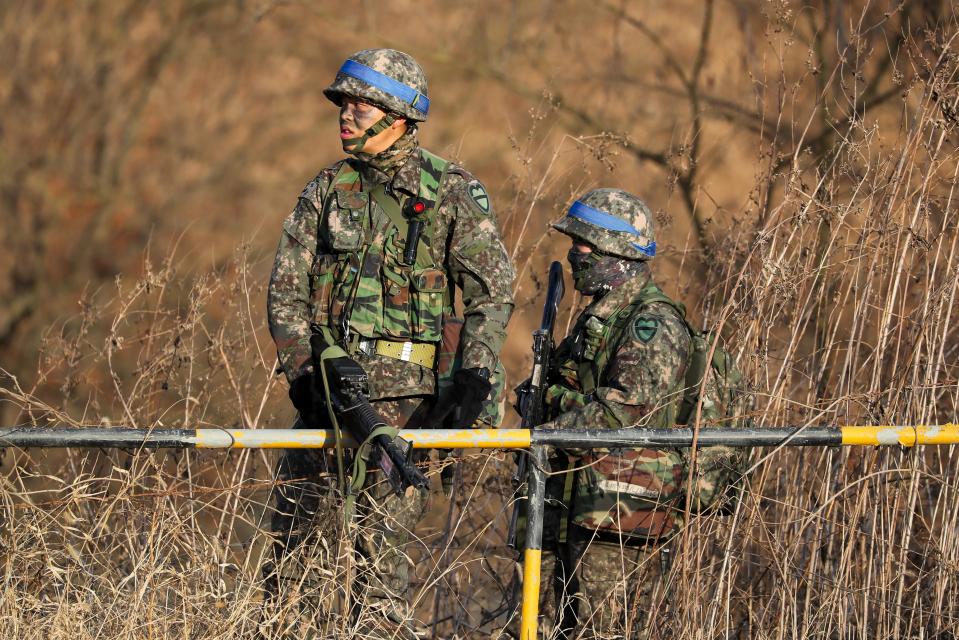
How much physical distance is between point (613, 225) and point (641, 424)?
0.62m

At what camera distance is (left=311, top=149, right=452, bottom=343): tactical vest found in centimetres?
360

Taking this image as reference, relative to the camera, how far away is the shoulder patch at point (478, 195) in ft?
12.0

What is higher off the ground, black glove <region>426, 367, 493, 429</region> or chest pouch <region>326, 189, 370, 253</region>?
chest pouch <region>326, 189, 370, 253</region>

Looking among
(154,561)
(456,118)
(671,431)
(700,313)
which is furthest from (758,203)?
(456,118)

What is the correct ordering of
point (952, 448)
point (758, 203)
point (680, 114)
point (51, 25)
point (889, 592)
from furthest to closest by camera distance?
point (51, 25), point (680, 114), point (758, 203), point (952, 448), point (889, 592)

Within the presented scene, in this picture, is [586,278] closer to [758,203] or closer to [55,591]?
[758,203]

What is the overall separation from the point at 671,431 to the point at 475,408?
0.60m

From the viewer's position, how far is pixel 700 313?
4.60 m

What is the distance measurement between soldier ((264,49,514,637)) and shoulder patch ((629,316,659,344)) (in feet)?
1.12

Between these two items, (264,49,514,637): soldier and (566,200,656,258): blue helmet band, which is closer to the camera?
(264,49,514,637): soldier

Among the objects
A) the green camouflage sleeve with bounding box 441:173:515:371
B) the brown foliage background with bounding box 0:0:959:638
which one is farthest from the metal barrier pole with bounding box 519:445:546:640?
the green camouflage sleeve with bounding box 441:173:515:371

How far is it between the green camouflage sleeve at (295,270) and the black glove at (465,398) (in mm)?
395

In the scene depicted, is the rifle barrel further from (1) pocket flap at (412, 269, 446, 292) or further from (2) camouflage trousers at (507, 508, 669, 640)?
(1) pocket flap at (412, 269, 446, 292)

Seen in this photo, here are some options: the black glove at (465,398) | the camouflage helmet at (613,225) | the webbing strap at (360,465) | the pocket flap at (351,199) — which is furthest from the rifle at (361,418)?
the camouflage helmet at (613,225)
